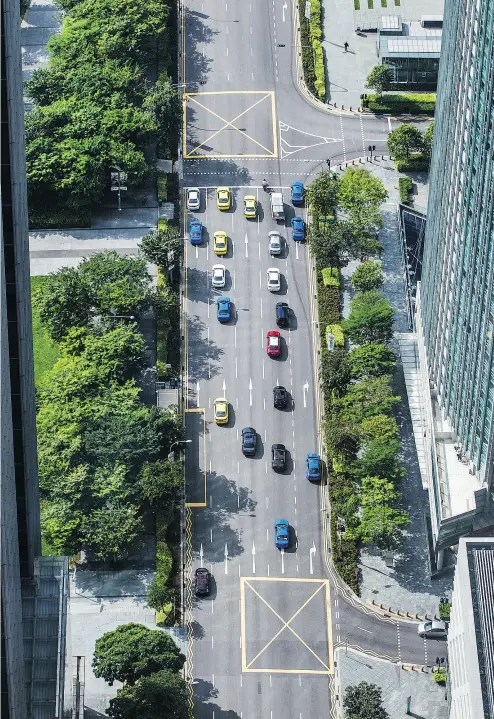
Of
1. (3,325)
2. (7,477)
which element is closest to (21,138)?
(3,325)

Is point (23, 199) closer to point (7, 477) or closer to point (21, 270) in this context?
point (21, 270)

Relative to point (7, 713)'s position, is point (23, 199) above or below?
above

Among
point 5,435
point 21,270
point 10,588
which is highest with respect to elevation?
point 21,270

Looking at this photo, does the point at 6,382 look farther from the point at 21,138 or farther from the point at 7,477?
the point at 21,138

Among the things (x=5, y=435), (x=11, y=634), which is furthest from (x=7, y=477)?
(x=11, y=634)

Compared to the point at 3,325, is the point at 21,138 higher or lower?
higher

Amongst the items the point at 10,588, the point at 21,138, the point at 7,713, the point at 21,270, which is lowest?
the point at 7,713

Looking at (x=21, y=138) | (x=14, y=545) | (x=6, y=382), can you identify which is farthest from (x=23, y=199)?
(x=14, y=545)

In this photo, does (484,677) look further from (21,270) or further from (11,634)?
(21,270)
